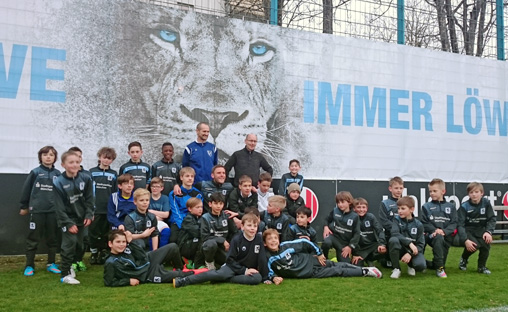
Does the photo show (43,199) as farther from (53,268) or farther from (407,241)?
(407,241)

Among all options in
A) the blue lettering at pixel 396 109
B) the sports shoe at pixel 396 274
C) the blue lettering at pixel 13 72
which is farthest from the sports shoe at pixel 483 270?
the blue lettering at pixel 13 72

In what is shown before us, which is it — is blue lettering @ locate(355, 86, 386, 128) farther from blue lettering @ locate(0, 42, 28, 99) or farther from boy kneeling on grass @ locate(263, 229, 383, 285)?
blue lettering @ locate(0, 42, 28, 99)

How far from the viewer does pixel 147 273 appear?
5.15m

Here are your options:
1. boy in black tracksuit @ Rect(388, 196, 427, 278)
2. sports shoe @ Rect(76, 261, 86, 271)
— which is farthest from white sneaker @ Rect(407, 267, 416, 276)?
sports shoe @ Rect(76, 261, 86, 271)

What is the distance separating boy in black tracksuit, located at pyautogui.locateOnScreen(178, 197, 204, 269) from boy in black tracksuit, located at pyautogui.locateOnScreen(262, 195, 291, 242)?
0.81 metres

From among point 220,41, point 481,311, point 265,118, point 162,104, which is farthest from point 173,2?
point 481,311

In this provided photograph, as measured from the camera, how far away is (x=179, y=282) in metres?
4.87

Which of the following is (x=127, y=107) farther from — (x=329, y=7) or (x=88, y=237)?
(x=329, y=7)

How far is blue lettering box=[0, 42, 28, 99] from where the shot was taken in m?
6.62

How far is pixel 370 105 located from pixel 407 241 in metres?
3.64

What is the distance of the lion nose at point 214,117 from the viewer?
759 cm

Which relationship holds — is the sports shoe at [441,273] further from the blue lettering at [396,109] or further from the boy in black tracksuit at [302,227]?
the blue lettering at [396,109]

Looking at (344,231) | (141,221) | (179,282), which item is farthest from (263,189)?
(179,282)

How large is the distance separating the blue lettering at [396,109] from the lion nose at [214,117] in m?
2.84
